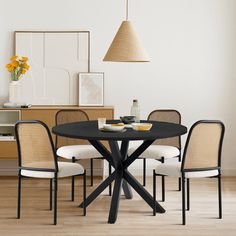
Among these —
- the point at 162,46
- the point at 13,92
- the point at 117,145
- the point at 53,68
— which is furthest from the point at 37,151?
the point at 162,46

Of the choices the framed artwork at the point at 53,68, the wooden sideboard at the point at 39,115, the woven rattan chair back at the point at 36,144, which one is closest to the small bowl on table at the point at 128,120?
the woven rattan chair back at the point at 36,144

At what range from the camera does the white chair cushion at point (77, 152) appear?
5.63m

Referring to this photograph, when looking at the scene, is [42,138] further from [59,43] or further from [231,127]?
[231,127]

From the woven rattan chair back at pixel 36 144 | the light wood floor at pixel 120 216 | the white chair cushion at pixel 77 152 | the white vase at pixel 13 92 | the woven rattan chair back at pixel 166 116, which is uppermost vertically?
the white vase at pixel 13 92

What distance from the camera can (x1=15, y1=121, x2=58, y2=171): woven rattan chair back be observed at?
4.73 meters

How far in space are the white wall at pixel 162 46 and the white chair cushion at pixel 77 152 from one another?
123cm

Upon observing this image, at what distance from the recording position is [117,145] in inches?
206

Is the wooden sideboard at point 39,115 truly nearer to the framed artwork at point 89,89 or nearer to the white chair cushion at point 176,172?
the framed artwork at point 89,89

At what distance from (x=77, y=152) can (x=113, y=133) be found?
0.92m

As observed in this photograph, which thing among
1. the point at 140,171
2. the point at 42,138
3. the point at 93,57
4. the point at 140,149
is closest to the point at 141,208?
the point at 140,149

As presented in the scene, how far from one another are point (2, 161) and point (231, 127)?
2.69 m

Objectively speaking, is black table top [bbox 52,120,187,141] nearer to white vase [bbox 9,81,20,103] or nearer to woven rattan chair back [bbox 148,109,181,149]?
woven rattan chair back [bbox 148,109,181,149]

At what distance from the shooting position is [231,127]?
6934mm

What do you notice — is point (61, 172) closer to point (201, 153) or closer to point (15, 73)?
point (201, 153)
